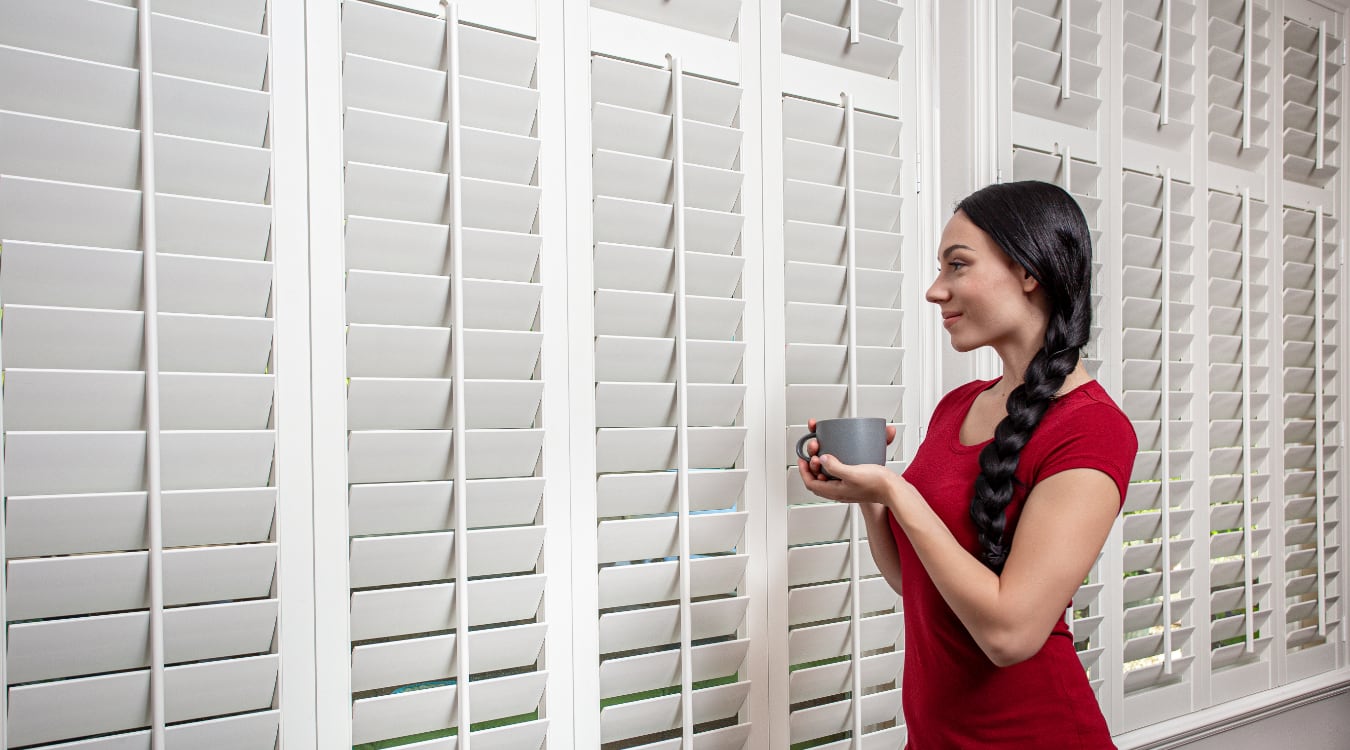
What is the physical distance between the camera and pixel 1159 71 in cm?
178

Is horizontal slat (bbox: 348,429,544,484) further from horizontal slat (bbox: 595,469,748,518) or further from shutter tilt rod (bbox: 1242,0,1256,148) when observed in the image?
shutter tilt rod (bbox: 1242,0,1256,148)

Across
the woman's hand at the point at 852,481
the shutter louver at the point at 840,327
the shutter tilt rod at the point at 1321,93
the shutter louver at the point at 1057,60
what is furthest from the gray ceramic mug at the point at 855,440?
the shutter tilt rod at the point at 1321,93

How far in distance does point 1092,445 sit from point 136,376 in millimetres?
Answer: 977

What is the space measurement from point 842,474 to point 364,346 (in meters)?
0.56

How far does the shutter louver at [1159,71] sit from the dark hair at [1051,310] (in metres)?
0.95

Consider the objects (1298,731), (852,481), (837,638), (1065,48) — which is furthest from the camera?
(1298,731)

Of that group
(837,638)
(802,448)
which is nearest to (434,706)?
(802,448)

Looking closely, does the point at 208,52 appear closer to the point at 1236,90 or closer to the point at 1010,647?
the point at 1010,647

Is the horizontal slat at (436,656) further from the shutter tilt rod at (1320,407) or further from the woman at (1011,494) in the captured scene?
the shutter tilt rod at (1320,407)

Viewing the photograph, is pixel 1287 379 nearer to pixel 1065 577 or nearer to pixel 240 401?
pixel 1065 577

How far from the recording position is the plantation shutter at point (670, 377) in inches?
44.6

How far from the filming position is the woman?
2.80 ft

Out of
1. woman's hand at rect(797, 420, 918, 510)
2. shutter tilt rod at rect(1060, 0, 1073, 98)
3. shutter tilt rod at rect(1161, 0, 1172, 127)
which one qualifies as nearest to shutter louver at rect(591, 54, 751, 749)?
woman's hand at rect(797, 420, 918, 510)

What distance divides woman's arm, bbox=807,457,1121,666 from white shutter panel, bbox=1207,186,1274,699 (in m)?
1.24
